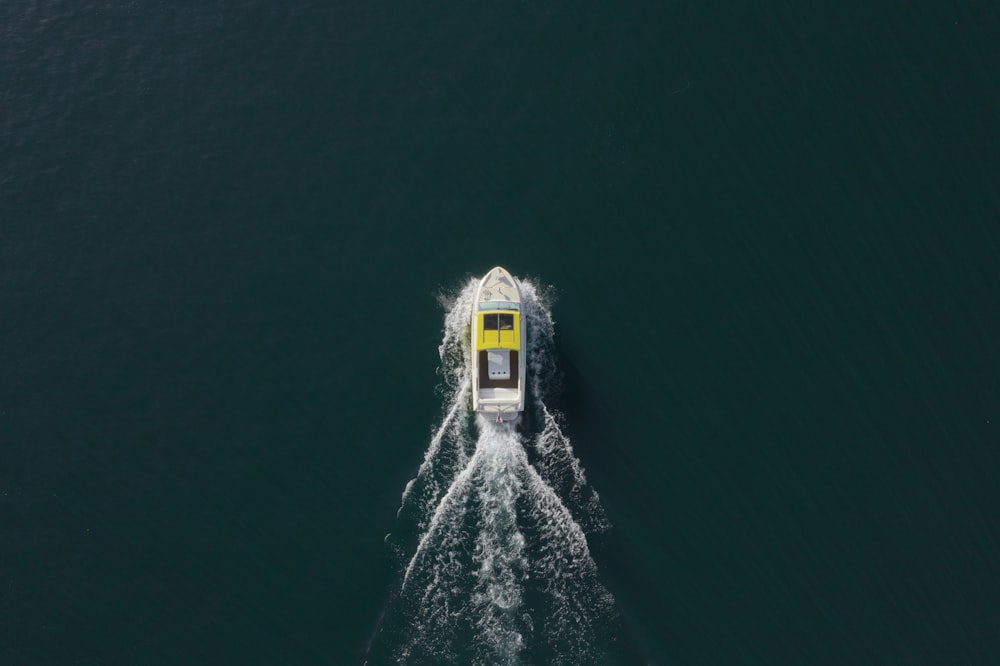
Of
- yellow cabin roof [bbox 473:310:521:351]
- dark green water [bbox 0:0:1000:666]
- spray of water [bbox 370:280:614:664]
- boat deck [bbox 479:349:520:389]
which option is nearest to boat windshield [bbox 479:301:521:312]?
yellow cabin roof [bbox 473:310:521:351]

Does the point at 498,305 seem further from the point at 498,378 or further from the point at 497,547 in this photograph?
the point at 497,547

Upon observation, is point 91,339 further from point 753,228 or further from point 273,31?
point 753,228

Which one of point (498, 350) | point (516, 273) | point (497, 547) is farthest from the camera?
point (516, 273)

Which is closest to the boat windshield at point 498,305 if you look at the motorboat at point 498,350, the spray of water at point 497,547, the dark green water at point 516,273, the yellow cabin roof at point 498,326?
the motorboat at point 498,350

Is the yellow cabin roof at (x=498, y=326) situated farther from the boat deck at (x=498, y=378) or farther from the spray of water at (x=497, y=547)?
the spray of water at (x=497, y=547)

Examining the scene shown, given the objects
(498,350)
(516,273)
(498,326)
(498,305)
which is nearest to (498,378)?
(498,350)
